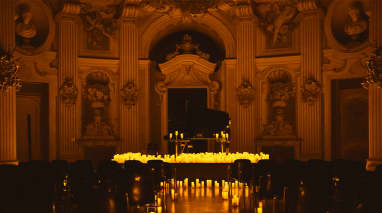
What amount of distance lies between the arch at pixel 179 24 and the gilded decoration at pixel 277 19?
121 centimetres

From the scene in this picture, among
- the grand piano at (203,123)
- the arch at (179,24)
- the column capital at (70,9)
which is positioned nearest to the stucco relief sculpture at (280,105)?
the arch at (179,24)

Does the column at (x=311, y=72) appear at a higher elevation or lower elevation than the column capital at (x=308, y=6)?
lower

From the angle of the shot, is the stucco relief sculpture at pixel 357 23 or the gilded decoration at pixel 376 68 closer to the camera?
the gilded decoration at pixel 376 68

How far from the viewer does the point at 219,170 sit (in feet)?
35.6

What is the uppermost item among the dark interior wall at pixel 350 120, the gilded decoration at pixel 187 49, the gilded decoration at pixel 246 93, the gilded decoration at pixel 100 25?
the gilded decoration at pixel 100 25

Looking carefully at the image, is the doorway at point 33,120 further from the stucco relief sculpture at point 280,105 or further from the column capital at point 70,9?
the stucco relief sculpture at point 280,105

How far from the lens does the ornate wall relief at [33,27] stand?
14.1 m

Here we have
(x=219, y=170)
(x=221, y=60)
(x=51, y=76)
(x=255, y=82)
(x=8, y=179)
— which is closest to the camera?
(x=8, y=179)

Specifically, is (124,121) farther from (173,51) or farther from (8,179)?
(8,179)

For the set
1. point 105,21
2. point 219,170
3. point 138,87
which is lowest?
point 219,170

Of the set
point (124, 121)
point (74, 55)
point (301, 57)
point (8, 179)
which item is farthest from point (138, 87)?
point (8, 179)

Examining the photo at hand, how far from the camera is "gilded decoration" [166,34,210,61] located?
55.8ft

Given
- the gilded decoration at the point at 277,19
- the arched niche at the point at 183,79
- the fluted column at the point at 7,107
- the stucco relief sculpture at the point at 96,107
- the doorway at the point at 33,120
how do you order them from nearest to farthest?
the fluted column at the point at 7,107
the doorway at the point at 33,120
the gilded decoration at the point at 277,19
the stucco relief sculpture at the point at 96,107
the arched niche at the point at 183,79

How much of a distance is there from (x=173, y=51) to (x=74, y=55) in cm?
384
